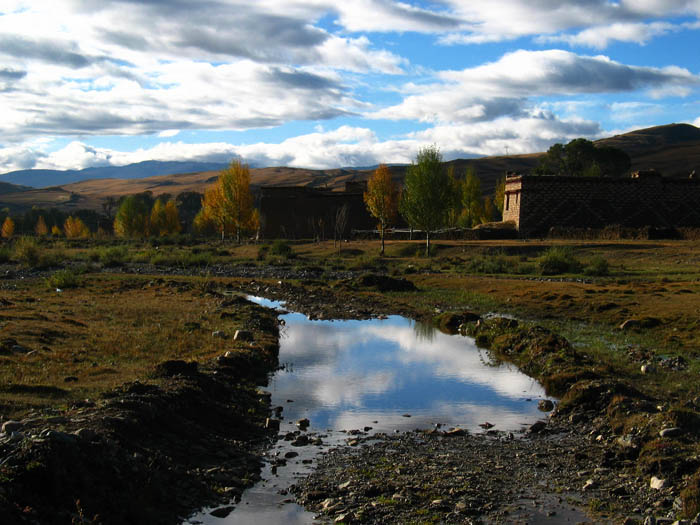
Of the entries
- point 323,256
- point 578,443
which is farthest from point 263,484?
point 323,256

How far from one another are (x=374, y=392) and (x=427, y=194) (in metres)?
39.3

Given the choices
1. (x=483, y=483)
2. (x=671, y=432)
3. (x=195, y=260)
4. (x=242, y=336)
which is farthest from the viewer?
(x=195, y=260)

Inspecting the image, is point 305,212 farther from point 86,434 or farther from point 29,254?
point 86,434

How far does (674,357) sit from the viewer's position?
15.8 metres

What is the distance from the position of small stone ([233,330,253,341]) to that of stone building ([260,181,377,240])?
5520cm

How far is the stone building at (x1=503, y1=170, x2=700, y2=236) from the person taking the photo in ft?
182

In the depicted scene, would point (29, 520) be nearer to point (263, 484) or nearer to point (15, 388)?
point (263, 484)

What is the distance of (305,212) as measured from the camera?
7594 centimetres

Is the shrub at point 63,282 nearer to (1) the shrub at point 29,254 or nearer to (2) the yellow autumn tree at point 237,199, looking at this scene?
(1) the shrub at point 29,254

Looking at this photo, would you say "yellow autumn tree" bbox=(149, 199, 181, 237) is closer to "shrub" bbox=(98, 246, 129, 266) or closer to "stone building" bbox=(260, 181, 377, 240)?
"stone building" bbox=(260, 181, 377, 240)

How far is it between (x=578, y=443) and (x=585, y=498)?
232 cm

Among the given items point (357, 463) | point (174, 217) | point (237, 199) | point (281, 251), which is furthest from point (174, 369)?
point (174, 217)

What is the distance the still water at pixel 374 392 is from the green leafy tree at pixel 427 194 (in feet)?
104

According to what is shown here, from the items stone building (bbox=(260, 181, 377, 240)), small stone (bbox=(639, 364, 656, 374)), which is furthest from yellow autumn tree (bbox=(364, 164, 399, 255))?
small stone (bbox=(639, 364, 656, 374))
